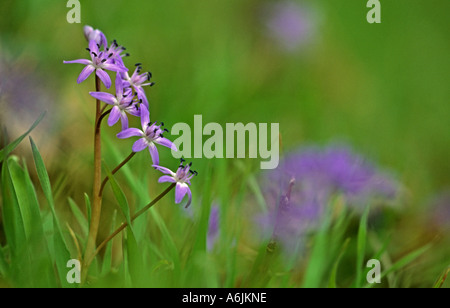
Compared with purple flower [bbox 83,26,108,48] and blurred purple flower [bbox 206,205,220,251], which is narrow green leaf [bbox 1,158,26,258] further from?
blurred purple flower [bbox 206,205,220,251]

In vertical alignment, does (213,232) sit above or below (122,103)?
below

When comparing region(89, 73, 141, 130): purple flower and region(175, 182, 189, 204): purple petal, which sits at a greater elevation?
region(89, 73, 141, 130): purple flower

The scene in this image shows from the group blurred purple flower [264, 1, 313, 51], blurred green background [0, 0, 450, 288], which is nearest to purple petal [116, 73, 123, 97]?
blurred green background [0, 0, 450, 288]

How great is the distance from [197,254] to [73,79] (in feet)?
2.30

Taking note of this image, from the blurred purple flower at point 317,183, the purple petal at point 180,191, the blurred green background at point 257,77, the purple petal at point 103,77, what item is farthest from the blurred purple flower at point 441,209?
the purple petal at point 103,77

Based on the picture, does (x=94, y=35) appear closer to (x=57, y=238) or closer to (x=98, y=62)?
(x=98, y=62)

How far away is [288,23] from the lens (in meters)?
1.95

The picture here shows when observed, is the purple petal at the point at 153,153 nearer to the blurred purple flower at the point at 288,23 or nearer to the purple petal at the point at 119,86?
the purple petal at the point at 119,86

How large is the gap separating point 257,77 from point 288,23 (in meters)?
0.29

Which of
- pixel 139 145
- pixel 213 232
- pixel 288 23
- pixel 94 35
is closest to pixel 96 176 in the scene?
pixel 139 145

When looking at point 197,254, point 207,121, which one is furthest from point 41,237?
point 207,121

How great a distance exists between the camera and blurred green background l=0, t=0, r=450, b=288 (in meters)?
1.27

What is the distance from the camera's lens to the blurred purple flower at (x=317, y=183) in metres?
1.06
